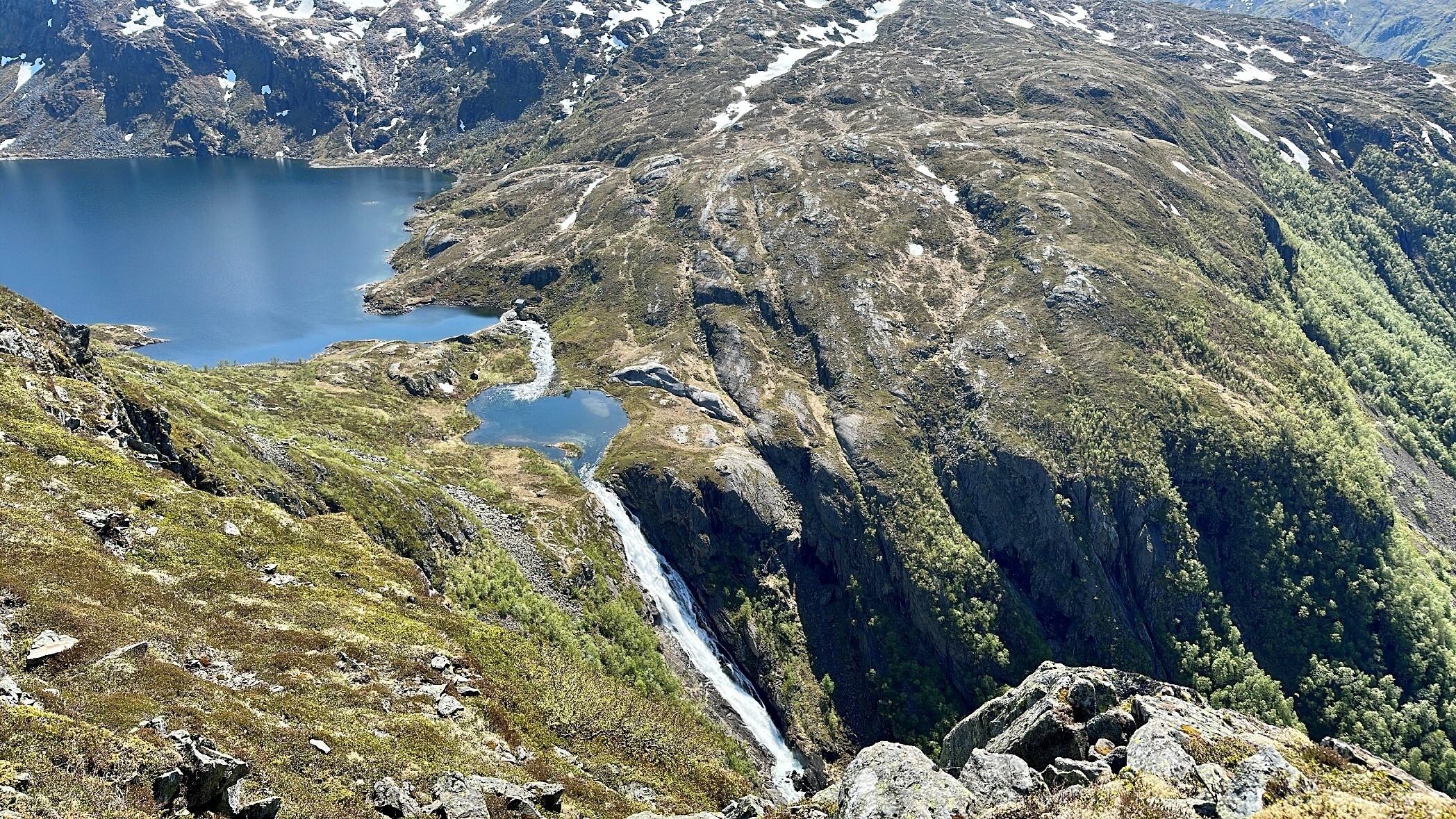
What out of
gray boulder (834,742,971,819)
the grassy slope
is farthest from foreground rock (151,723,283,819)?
gray boulder (834,742,971,819)

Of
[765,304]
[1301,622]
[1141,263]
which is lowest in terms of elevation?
[1301,622]

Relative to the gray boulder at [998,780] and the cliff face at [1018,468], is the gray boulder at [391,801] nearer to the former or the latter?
the gray boulder at [998,780]

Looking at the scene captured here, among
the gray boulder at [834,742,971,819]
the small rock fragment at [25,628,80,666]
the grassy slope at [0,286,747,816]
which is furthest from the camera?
the gray boulder at [834,742,971,819]

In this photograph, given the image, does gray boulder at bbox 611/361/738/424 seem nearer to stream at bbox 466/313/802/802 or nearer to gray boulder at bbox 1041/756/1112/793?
stream at bbox 466/313/802/802

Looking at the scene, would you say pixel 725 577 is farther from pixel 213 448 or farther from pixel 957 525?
pixel 213 448

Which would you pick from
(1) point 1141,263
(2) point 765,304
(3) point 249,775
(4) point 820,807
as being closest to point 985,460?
(2) point 765,304

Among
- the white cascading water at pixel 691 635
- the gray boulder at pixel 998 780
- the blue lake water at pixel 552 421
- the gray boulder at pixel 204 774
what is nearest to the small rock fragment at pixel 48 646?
the gray boulder at pixel 204 774
